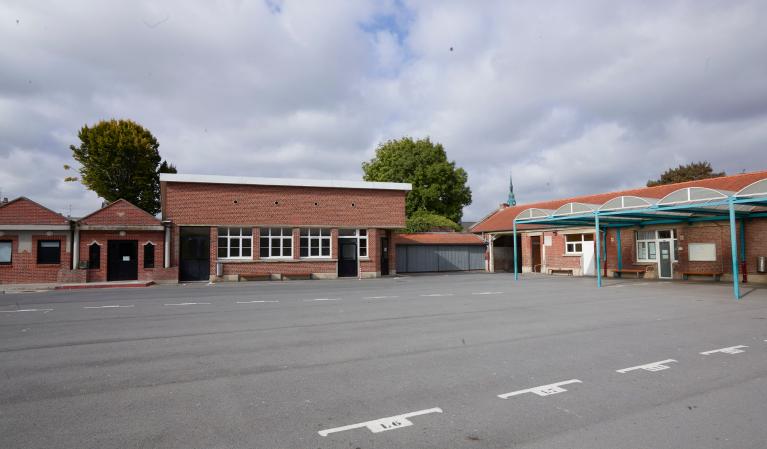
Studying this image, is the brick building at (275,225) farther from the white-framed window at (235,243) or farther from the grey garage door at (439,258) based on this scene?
the grey garage door at (439,258)

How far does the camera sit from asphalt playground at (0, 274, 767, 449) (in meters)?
4.00

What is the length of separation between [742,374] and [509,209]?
113 feet

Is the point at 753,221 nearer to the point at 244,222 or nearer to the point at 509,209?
the point at 509,209

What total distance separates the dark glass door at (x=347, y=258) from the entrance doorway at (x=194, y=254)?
7.38m

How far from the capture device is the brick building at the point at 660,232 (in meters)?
17.8

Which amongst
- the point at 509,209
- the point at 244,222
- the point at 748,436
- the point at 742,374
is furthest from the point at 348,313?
the point at 509,209

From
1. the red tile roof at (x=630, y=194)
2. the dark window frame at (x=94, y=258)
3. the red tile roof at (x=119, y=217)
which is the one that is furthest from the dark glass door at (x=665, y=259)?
the dark window frame at (x=94, y=258)

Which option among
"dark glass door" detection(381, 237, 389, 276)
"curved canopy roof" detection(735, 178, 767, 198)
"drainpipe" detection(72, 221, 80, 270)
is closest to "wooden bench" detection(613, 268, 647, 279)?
"curved canopy roof" detection(735, 178, 767, 198)

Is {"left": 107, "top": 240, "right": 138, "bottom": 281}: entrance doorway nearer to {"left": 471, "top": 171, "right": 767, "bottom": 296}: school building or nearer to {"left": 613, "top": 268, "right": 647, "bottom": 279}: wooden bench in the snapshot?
{"left": 471, "top": 171, "right": 767, "bottom": 296}: school building

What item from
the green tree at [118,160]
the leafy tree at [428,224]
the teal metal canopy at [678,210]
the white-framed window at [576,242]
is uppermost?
the green tree at [118,160]

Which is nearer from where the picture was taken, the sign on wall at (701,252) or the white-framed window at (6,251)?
the sign on wall at (701,252)

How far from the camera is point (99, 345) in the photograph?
7.86 meters

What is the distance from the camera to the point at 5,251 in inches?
925

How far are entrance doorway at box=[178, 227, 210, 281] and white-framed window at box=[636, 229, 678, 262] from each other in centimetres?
2293
